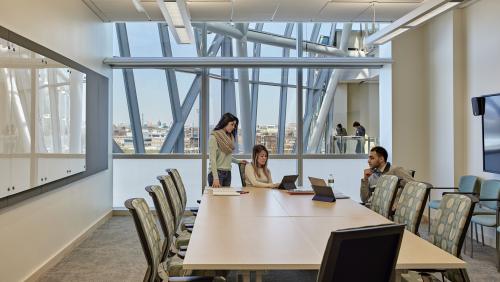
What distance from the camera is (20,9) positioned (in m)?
3.76

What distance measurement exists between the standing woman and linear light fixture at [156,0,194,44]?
115cm

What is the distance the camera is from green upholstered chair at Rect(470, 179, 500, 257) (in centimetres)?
466

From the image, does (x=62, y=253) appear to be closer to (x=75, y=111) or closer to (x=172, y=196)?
(x=75, y=111)

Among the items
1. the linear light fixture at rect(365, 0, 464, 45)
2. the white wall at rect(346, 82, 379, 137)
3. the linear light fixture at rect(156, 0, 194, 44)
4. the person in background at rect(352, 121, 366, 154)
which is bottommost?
the person in background at rect(352, 121, 366, 154)

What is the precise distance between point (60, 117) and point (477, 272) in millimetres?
4709

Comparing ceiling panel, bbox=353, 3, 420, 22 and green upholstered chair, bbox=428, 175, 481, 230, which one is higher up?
ceiling panel, bbox=353, 3, 420, 22

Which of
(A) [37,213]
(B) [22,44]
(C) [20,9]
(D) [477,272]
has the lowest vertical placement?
(D) [477,272]

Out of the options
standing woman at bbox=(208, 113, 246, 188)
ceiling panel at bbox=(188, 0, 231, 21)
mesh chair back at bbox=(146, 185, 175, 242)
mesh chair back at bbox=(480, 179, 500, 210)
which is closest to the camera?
mesh chair back at bbox=(146, 185, 175, 242)

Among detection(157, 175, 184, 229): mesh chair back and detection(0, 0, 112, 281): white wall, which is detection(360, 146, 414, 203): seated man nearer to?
detection(157, 175, 184, 229): mesh chair back

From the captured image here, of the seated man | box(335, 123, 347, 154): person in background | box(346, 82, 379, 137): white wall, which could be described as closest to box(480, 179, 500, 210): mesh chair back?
the seated man

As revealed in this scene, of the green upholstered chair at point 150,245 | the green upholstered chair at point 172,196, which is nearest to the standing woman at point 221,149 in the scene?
the green upholstered chair at point 172,196

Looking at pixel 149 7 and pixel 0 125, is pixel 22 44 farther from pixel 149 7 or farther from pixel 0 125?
pixel 149 7

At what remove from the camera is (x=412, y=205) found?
3.51 metres

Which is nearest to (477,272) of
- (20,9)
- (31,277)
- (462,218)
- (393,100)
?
(462,218)
